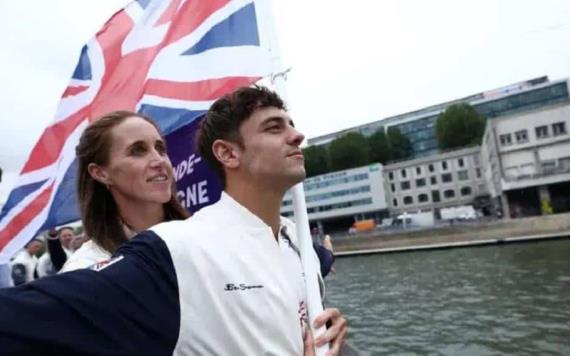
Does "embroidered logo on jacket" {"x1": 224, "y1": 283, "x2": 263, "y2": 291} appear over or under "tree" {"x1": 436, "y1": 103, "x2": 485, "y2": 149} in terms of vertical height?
under

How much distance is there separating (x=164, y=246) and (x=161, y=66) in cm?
211

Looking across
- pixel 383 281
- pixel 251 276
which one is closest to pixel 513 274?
pixel 383 281

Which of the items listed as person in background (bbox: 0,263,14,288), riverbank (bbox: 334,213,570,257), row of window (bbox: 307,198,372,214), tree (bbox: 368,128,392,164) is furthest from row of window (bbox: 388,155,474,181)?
person in background (bbox: 0,263,14,288)

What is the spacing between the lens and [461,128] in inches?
2788

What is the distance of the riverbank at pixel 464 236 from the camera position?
107 ft

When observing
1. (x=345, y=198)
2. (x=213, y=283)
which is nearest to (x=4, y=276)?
(x=213, y=283)

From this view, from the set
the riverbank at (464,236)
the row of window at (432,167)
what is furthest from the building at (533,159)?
the row of window at (432,167)

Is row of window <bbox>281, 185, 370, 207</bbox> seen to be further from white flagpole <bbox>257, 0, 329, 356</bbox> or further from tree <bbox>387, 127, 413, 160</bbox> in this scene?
white flagpole <bbox>257, 0, 329, 356</bbox>

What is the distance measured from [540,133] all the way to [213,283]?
4716 centimetres

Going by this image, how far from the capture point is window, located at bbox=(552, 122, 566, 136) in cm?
4175

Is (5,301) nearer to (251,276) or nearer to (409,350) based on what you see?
(251,276)

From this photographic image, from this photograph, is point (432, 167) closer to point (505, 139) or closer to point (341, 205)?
point (341, 205)

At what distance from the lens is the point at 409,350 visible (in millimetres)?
10094

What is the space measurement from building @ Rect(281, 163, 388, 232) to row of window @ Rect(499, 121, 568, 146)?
23.2 metres
